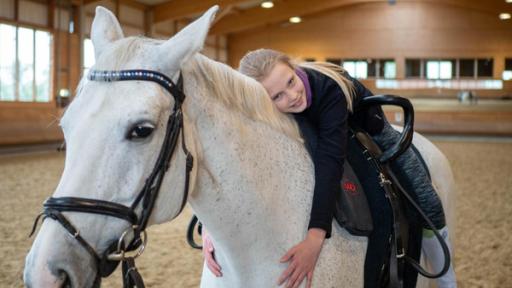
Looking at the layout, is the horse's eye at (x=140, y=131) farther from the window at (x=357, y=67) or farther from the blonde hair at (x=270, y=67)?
the window at (x=357, y=67)

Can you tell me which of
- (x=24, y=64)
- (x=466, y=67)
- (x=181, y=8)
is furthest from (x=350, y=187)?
(x=466, y=67)

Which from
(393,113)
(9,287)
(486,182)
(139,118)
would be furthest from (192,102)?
(393,113)

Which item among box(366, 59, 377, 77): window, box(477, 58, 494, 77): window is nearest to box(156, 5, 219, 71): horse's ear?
box(366, 59, 377, 77): window

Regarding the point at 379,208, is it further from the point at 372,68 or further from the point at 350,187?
the point at 372,68

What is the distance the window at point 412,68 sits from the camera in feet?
79.7

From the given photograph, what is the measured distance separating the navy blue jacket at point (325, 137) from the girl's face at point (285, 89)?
6 centimetres

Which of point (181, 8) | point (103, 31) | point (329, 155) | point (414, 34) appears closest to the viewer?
point (103, 31)

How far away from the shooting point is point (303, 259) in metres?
1.62

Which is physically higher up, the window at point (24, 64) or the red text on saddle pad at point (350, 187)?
the window at point (24, 64)

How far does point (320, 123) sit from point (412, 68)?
941 inches

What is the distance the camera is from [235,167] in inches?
63.0

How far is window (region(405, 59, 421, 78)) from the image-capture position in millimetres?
24283

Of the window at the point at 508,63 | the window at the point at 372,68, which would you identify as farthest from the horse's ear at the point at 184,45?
the window at the point at 508,63

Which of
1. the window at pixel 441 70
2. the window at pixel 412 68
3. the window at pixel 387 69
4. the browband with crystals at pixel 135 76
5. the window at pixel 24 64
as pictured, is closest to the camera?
the browband with crystals at pixel 135 76
